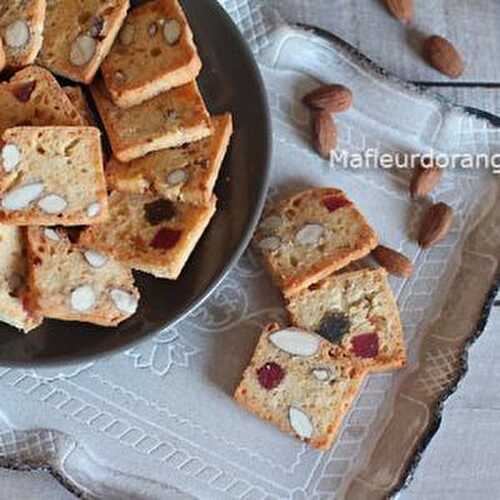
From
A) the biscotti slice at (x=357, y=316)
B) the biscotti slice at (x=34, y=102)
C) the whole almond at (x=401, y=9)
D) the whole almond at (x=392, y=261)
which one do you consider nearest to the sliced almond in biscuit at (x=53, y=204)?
the biscotti slice at (x=34, y=102)

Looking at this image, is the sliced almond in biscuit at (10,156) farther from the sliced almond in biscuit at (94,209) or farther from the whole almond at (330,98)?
the whole almond at (330,98)

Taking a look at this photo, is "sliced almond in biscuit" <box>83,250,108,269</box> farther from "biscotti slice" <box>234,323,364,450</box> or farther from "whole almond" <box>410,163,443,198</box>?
"whole almond" <box>410,163,443,198</box>

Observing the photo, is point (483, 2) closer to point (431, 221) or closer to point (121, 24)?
point (431, 221)

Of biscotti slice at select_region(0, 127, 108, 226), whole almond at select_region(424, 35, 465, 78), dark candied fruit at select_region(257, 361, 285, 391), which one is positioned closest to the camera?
biscotti slice at select_region(0, 127, 108, 226)

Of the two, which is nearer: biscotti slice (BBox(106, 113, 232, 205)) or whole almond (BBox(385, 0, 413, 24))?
biscotti slice (BBox(106, 113, 232, 205))

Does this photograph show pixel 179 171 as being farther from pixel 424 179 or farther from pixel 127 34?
pixel 424 179

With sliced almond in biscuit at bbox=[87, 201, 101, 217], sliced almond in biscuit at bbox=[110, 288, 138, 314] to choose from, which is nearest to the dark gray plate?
sliced almond in biscuit at bbox=[110, 288, 138, 314]
